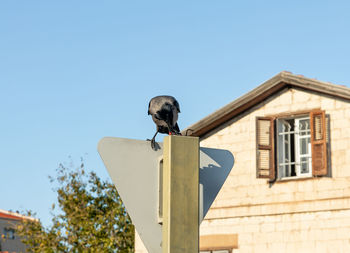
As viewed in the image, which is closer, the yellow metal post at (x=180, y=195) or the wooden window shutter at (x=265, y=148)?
the yellow metal post at (x=180, y=195)

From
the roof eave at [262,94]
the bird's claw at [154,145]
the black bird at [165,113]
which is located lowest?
the bird's claw at [154,145]

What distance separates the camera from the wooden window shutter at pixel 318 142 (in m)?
16.9

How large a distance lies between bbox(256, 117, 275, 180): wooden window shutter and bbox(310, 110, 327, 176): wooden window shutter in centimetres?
100

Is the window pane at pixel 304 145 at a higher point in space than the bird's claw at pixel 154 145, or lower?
higher

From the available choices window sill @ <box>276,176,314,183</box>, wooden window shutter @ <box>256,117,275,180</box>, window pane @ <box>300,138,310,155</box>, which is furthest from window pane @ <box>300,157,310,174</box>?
wooden window shutter @ <box>256,117,275,180</box>

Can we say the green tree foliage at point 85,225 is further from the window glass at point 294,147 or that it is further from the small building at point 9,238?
the small building at point 9,238

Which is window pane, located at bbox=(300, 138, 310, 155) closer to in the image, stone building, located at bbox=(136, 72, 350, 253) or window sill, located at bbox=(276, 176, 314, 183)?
stone building, located at bbox=(136, 72, 350, 253)

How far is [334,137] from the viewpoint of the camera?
1698 cm

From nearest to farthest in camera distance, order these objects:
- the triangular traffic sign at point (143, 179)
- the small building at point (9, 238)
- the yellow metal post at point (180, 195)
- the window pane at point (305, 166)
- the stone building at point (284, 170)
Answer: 1. the yellow metal post at point (180, 195)
2. the triangular traffic sign at point (143, 179)
3. the stone building at point (284, 170)
4. the window pane at point (305, 166)
5. the small building at point (9, 238)

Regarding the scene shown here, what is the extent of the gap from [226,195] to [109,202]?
1443 cm

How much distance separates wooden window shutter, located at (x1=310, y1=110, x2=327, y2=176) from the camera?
16.9 metres

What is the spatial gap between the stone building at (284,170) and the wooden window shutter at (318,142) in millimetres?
22

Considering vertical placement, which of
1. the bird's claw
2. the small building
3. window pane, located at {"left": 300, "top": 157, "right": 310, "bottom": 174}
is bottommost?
the small building

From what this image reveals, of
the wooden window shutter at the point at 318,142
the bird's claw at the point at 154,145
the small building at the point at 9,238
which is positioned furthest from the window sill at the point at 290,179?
the small building at the point at 9,238
